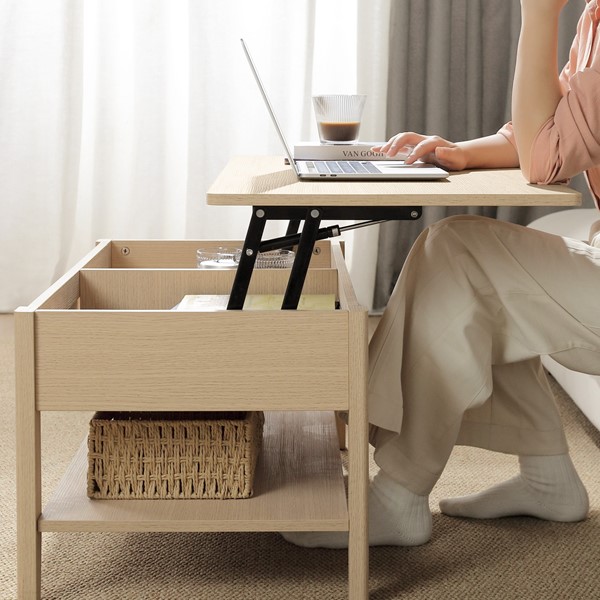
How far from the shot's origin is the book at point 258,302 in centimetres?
142

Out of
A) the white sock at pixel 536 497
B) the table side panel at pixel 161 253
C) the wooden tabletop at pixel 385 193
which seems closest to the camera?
the wooden tabletop at pixel 385 193

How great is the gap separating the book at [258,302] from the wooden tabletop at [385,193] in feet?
0.71

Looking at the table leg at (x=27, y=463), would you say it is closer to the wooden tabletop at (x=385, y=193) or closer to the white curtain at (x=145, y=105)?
the wooden tabletop at (x=385, y=193)

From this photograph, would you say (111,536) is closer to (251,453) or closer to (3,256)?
(251,453)

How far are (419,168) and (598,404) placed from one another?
2.39 feet

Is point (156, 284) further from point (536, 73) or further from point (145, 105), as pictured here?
point (145, 105)

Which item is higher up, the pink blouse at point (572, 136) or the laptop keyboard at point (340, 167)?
the pink blouse at point (572, 136)

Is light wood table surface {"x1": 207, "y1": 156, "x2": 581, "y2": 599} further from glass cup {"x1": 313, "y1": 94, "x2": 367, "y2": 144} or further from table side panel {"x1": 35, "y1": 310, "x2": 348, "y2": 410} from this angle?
glass cup {"x1": 313, "y1": 94, "x2": 367, "y2": 144}

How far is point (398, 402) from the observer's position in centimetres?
137

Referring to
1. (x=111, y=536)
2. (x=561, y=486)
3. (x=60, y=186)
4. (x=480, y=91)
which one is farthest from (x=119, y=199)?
(x=561, y=486)

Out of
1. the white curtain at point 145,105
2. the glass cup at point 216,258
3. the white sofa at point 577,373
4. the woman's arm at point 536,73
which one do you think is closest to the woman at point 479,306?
the woman's arm at point 536,73

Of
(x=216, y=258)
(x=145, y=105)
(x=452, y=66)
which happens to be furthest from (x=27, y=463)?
(x=452, y=66)

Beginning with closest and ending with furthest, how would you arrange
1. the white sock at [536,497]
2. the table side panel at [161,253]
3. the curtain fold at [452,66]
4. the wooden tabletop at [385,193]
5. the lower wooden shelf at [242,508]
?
the wooden tabletop at [385,193] → the lower wooden shelf at [242,508] → the white sock at [536,497] → the table side panel at [161,253] → the curtain fold at [452,66]

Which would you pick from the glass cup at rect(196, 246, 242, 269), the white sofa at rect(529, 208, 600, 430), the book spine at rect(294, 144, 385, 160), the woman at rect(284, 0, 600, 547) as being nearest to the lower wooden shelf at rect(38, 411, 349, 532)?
the woman at rect(284, 0, 600, 547)
